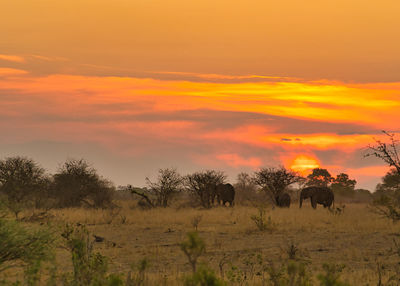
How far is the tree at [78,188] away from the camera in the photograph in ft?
130

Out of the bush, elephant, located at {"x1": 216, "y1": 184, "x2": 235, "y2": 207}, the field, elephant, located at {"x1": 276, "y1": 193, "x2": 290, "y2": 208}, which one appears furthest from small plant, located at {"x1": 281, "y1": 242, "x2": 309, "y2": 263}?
elephant, located at {"x1": 276, "y1": 193, "x2": 290, "y2": 208}

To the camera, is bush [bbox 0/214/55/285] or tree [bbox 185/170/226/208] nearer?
bush [bbox 0/214/55/285]

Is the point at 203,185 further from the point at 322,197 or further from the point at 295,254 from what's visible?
the point at 295,254

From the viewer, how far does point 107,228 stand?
24.4 metres

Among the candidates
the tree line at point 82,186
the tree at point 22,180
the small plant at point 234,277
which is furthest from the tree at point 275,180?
the small plant at point 234,277

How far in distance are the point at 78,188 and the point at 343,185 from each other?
48634mm

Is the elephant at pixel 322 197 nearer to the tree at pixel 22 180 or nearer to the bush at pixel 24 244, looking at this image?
the tree at pixel 22 180

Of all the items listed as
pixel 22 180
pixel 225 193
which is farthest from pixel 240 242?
pixel 22 180

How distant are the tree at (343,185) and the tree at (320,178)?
3.80 ft

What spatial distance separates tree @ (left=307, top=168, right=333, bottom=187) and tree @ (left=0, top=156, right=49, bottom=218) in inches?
1848

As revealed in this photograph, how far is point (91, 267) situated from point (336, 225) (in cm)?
1645

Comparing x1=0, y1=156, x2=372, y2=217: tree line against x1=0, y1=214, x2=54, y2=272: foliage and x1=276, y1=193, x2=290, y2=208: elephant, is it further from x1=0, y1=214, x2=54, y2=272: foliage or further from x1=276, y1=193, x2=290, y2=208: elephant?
x1=0, y1=214, x2=54, y2=272: foliage

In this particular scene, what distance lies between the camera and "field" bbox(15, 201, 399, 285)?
1392cm

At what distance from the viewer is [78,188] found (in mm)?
39812
